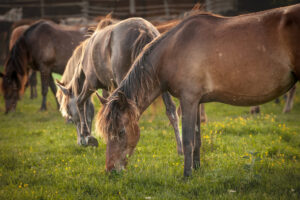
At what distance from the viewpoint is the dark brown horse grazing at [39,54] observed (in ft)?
31.7

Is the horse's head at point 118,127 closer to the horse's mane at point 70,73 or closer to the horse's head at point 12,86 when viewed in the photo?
the horse's mane at point 70,73

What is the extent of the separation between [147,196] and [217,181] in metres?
0.90

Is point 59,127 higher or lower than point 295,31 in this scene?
lower

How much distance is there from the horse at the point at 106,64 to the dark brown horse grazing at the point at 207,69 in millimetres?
612

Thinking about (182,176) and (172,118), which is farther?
(172,118)

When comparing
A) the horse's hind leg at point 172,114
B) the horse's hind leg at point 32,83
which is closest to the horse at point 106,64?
the horse's hind leg at point 172,114

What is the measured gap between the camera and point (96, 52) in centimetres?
556

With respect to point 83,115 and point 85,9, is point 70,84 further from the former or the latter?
point 85,9

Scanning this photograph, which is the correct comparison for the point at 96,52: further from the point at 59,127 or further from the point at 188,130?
the point at 59,127

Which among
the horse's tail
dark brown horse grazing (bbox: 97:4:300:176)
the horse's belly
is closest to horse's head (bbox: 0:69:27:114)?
the horse's tail

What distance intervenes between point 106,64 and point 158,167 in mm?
2123

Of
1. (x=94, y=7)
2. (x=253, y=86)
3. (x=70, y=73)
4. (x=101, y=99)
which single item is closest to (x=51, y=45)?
(x=70, y=73)

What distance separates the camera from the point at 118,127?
3.78 m

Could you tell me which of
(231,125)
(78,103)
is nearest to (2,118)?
(78,103)
